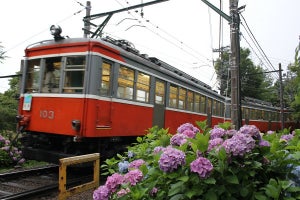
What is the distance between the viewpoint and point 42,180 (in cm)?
801

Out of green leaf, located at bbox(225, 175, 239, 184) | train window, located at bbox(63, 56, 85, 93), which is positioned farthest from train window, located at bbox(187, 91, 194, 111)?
green leaf, located at bbox(225, 175, 239, 184)

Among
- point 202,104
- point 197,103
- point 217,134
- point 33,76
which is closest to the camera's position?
point 217,134

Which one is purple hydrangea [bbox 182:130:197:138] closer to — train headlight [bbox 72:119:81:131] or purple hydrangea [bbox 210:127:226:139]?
purple hydrangea [bbox 210:127:226:139]

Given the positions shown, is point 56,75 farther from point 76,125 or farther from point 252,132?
point 252,132

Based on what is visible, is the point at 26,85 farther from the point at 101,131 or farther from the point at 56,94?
the point at 101,131

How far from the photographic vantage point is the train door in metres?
10.3

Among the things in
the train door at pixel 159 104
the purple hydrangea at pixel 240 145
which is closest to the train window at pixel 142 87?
the train door at pixel 159 104

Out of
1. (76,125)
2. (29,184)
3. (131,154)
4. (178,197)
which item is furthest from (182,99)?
(178,197)

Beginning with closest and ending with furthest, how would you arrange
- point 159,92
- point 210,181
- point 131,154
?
point 210,181 → point 131,154 → point 159,92

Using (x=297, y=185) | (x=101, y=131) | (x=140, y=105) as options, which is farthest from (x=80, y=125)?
(x=297, y=185)

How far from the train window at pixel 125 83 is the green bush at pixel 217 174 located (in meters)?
6.18

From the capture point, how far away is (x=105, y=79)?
816cm

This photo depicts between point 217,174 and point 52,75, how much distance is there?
7.13m

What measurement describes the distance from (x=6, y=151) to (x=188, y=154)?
8.91 metres
